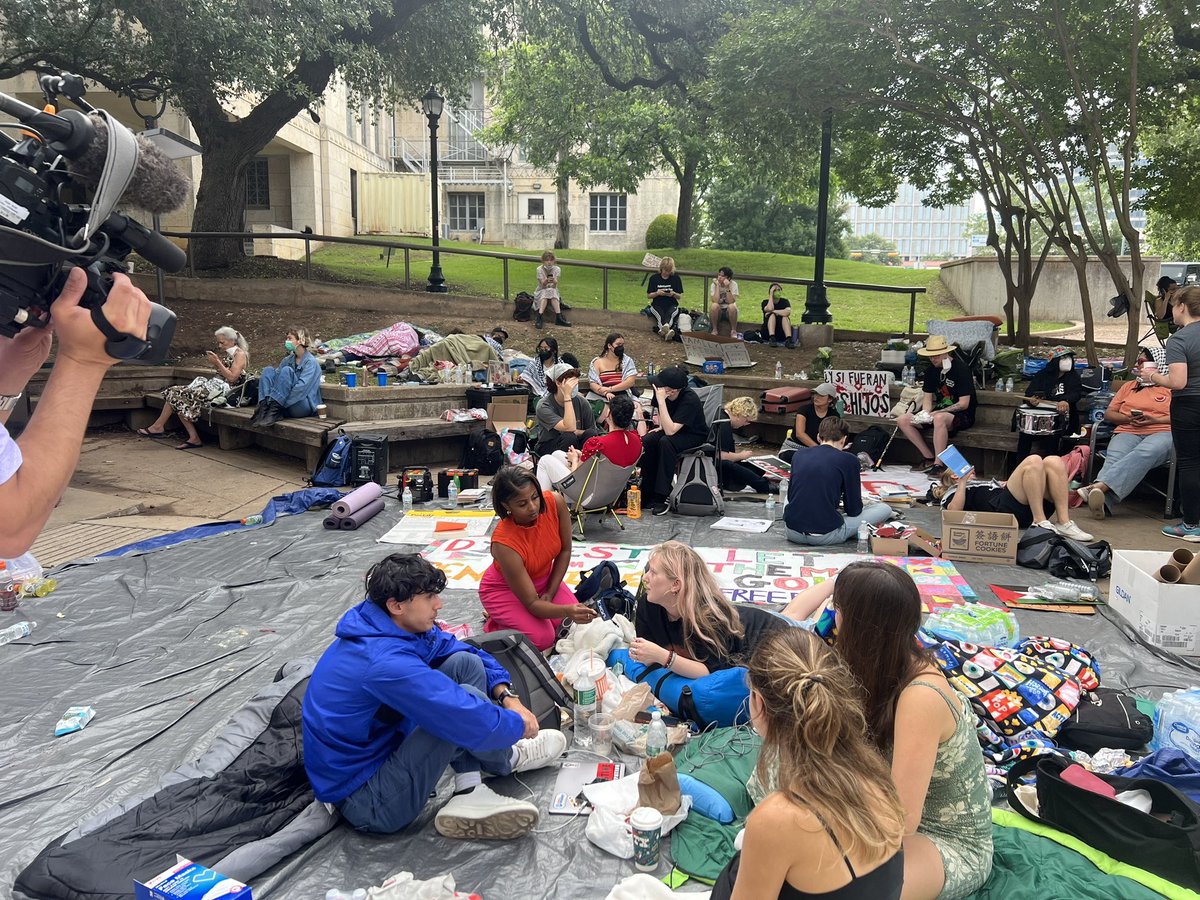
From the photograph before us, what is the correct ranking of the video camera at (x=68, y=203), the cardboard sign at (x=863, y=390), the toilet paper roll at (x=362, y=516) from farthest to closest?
the cardboard sign at (x=863, y=390) → the toilet paper roll at (x=362, y=516) → the video camera at (x=68, y=203)

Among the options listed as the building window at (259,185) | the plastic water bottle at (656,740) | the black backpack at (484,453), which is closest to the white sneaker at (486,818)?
the plastic water bottle at (656,740)

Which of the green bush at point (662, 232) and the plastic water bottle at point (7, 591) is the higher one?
the green bush at point (662, 232)

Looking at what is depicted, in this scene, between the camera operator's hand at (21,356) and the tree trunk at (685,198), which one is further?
the tree trunk at (685,198)

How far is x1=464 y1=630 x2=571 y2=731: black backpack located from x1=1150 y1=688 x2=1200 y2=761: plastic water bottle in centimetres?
271

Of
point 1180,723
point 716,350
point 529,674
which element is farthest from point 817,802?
point 716,350

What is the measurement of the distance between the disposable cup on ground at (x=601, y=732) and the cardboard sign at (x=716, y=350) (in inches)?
375

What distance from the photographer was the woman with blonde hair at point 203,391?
1113cm

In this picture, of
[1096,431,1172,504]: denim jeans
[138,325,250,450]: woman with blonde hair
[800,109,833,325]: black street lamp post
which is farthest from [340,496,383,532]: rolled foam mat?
[800,109,833,325]: black street lamp post

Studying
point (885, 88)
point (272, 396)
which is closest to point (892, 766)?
point (272, 396)

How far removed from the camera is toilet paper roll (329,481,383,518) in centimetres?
779

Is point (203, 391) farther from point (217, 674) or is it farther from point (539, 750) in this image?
point (539, 750)

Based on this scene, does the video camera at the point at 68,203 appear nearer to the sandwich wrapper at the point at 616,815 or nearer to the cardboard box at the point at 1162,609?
the sandwich wrapper at the point at 616,815

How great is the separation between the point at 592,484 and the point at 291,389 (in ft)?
15.2

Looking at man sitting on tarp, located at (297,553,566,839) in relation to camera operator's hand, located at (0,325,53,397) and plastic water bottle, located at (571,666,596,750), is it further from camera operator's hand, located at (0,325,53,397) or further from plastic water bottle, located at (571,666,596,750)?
camera operator's hand, located at (0,325,53,397)
